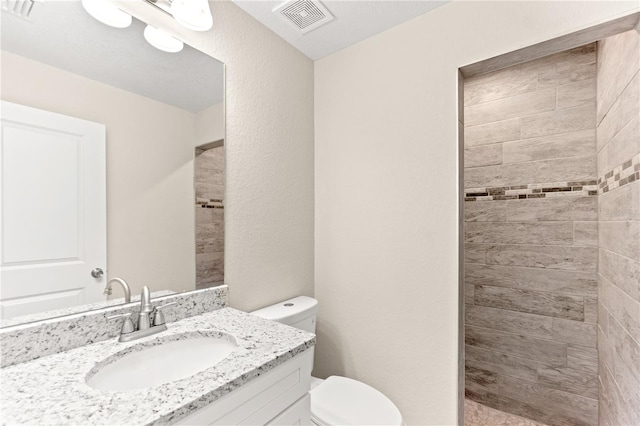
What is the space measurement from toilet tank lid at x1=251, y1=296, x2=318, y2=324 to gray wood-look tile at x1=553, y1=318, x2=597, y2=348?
5.21ft

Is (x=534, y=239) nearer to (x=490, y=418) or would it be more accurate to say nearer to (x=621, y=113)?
(x=621, y=113)

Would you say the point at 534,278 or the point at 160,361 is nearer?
the point at 160,361

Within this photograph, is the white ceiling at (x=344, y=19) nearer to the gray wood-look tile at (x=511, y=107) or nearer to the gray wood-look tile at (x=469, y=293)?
the gray wood-look tile at (x=511, y=107)

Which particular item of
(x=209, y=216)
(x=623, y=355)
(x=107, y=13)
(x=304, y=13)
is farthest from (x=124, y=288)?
(x=623, y=355)

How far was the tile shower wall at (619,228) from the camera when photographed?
1.15m

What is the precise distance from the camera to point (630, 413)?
3.82ft

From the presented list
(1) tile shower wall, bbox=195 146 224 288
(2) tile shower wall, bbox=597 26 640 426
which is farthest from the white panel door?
(2) tile shower wall, bbox=597 26 640 426

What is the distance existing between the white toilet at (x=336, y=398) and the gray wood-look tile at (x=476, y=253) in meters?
1.26

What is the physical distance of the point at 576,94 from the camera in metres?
1.84

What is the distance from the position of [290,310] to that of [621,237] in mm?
1582

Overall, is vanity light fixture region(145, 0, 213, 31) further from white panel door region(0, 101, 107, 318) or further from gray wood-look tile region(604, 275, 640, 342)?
gray wood-look tile region(604, 275, 640, 342)

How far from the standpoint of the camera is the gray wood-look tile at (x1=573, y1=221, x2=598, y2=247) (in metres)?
1.77

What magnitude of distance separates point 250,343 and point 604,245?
1935mm

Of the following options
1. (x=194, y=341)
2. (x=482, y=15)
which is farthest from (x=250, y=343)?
(x=482, y=15)
